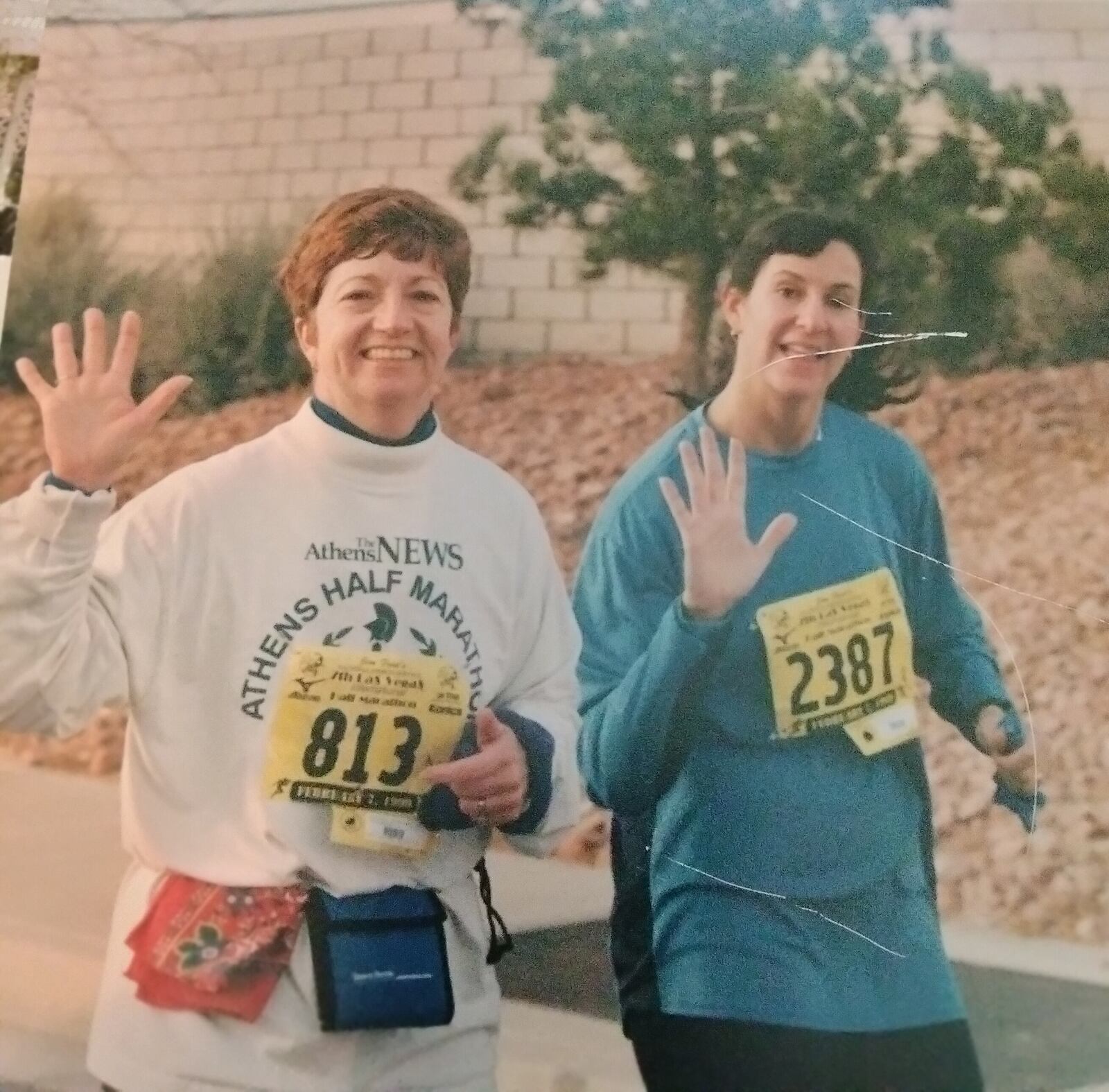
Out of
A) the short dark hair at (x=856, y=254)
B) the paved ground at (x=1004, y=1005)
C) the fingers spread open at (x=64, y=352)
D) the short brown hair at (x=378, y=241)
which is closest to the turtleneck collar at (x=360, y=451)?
the short brown hair at (x=378, y=241)

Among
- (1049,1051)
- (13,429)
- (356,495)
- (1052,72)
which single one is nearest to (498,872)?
(356,495)

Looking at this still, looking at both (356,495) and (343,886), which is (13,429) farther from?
(343,886)

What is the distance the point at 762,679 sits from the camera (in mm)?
907

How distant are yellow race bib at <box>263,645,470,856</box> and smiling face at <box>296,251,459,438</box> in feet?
0.67

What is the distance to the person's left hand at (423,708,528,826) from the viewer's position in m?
0.89

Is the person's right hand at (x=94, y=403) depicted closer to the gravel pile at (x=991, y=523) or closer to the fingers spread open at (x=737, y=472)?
the gravel pile at (x=991, y=523)

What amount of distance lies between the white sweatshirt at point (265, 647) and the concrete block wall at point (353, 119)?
175 millimetres

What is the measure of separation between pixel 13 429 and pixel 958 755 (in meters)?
0.90

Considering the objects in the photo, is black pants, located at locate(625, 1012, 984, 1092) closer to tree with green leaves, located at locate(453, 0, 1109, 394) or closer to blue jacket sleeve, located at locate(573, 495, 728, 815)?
blue jacket sleeve, located at locate(573, 495, 728, 815)

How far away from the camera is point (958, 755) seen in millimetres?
930

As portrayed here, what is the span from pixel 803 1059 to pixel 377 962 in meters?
0.36

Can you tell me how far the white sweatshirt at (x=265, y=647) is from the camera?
2.82ft


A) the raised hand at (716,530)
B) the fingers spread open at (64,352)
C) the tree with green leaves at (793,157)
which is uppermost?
the tree with green leaves at (793,157)

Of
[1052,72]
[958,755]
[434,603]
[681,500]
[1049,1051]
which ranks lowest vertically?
[1049,1051]
